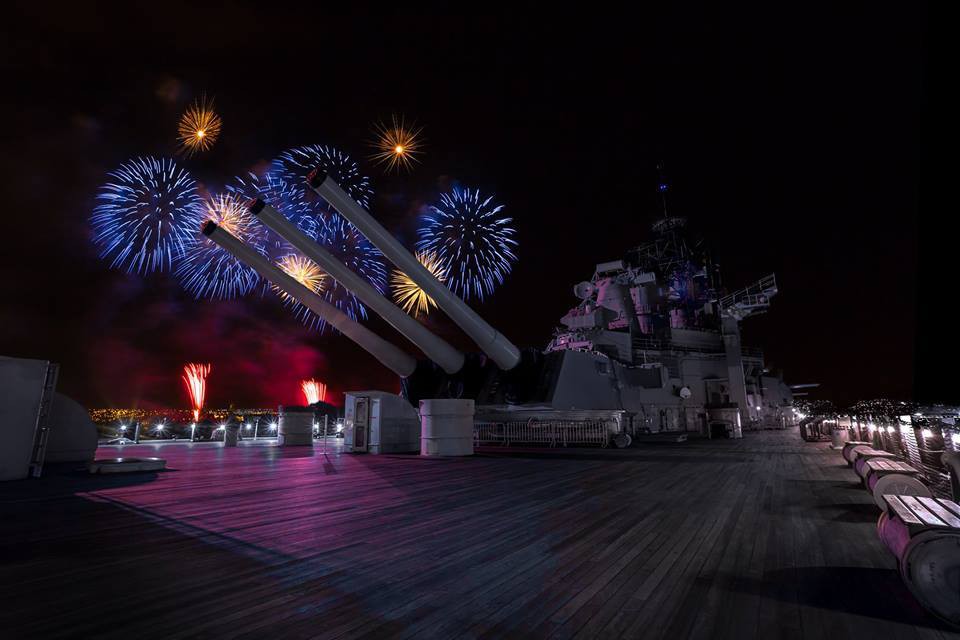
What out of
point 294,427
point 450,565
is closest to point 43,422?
point 450,565

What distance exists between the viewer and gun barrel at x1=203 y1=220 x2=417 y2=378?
1600 centimetres

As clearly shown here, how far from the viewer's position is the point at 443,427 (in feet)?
49.9

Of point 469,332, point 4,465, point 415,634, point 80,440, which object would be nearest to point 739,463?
point 469,332

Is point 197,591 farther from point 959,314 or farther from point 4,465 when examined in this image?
point 959,314

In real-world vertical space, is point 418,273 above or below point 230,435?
above

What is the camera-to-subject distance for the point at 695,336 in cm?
4378

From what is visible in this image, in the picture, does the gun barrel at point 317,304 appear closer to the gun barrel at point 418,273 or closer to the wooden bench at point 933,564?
the gun barrel at point 418,273

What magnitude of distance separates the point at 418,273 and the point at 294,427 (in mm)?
11377

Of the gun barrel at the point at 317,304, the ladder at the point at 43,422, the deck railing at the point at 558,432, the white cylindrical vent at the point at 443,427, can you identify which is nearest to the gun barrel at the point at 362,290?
the gun barrel at the point at 317,304

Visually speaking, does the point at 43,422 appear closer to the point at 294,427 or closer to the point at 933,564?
the point at 294,427

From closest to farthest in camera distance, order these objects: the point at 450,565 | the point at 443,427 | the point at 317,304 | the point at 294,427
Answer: the point at 450,565 < the point at 443,427 < the point at 317,304 < the point at 294,427

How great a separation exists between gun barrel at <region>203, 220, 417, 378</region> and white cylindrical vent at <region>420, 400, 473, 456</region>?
567cm

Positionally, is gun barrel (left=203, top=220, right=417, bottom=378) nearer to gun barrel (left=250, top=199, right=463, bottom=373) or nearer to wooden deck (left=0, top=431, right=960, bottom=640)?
gun barrel (left=250, top=199, right=463, bottom=373)

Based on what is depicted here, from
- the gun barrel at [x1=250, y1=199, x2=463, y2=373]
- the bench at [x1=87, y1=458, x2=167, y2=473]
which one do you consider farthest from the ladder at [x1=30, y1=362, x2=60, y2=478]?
the gun barrel at [x1=250, y1=199, x2=463, y2=373]
